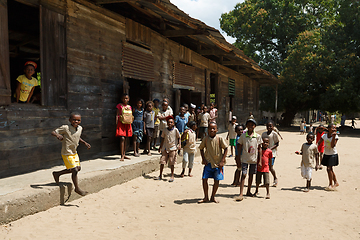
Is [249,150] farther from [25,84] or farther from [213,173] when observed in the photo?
[25,84]

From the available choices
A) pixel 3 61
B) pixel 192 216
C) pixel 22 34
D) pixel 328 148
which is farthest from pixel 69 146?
pixel 22 34

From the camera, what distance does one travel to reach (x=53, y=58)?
5680 millimetres

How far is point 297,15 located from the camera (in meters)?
28.5

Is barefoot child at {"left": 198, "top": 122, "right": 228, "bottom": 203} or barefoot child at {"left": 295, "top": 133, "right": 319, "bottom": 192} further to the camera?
barefoot child at {"left": 295, "top": 133, "right": 319, "bottom": 192}

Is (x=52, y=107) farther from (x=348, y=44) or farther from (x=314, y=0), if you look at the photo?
(x=314, y=0)

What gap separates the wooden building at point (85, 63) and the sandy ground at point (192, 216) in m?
1.52

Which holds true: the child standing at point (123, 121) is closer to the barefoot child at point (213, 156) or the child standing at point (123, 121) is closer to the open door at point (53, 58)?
the open door at point (53, 58)

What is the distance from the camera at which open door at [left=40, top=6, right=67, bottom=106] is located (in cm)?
550

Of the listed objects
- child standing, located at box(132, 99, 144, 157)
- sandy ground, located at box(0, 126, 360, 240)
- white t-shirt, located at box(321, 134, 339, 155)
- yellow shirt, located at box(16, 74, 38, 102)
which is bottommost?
sandy ground, located at box(0, 126, 360, 240)

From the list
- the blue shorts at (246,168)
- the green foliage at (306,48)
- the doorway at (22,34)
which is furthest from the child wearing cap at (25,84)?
the green foliage at (306,48)

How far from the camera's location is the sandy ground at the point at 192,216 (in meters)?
3.53

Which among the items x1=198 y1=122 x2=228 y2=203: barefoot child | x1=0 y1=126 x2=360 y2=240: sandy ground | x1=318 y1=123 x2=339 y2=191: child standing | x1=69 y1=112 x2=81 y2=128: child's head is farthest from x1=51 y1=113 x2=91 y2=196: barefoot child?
x1=318 y1=123 x2=339 y2=191: child standing

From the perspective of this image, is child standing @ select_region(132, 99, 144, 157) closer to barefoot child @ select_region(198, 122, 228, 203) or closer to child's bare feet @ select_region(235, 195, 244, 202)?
barefoot child @ select_region(198, 122, 228, 203)

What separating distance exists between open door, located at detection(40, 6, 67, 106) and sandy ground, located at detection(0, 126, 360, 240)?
2.11m
